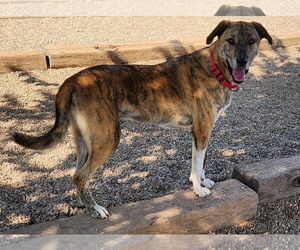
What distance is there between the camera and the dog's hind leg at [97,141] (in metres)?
2.90

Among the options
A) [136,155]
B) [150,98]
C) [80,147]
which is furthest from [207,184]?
[80,147]

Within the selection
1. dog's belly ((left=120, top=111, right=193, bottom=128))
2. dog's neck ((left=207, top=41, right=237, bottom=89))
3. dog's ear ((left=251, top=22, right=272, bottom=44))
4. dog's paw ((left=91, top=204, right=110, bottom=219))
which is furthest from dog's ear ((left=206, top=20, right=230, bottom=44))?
dog's paw ((left=91, top=204, right=110, bottom=219))

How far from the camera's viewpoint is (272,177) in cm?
338

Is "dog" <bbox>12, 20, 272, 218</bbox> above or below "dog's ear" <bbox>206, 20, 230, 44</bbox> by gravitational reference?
below

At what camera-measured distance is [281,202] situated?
353 centimetres

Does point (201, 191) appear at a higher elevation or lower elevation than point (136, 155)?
higher

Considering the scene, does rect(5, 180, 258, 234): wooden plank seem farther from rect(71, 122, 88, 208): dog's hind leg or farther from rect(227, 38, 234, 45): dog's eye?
rect(227, 38, 234, 45): dog's eye

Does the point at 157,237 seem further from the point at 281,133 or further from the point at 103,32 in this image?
the point at 103,32

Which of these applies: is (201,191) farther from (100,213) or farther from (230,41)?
(230,41)

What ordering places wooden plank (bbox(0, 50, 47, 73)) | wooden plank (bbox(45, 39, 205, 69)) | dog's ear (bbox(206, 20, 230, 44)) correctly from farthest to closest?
wooden plank (bbox(45, 39, 205, 69)) < wooden plank (bbox(0, 50, 47, 73)) < dog's ear (bbox(206, 20, 230, 44))

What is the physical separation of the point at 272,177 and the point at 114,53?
387cm

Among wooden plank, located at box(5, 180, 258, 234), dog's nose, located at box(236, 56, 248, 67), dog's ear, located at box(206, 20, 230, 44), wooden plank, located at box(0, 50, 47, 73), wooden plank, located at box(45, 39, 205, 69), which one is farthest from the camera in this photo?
wooden plank, located at box(45, 39, 205, 69)

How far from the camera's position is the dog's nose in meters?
3.07

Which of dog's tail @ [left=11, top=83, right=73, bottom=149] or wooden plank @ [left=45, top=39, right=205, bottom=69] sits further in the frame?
wooden plank @ [left=45, top=39, right=205, bottom=69]
